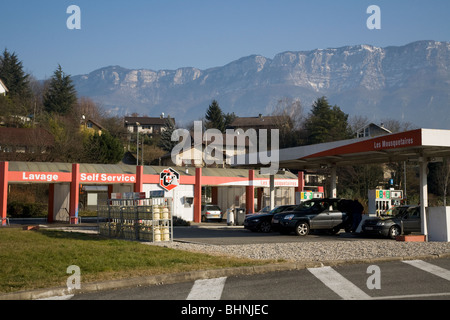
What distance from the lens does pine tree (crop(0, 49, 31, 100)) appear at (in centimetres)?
8412

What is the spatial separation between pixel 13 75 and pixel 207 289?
85604 millimetres

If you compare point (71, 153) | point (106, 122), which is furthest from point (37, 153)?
point (106, 122)

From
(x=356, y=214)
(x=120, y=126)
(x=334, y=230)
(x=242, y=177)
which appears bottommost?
(x=334, y=230)

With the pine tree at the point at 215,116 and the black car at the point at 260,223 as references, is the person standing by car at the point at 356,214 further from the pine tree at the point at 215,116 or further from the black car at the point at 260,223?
the pine tree at the point at 215,116

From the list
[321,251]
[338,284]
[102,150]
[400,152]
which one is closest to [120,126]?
[102,150]

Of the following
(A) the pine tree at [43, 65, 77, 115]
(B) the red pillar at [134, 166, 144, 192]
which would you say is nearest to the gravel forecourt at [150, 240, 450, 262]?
(B) the red pillar at [134, 166, 144, 192]

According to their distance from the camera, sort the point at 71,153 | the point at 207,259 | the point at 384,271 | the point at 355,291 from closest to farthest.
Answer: the point at 355,291 < the point at 384,271 < the point at 207,259 < the point at 71,153

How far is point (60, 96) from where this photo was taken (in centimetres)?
7906

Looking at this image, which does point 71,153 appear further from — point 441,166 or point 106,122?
point 441,166

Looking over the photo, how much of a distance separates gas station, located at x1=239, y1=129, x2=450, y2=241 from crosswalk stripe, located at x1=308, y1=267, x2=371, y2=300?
8.59 metres

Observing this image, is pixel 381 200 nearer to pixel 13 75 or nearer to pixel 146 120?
pixel 13 75

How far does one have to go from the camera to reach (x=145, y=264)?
38.6ft
